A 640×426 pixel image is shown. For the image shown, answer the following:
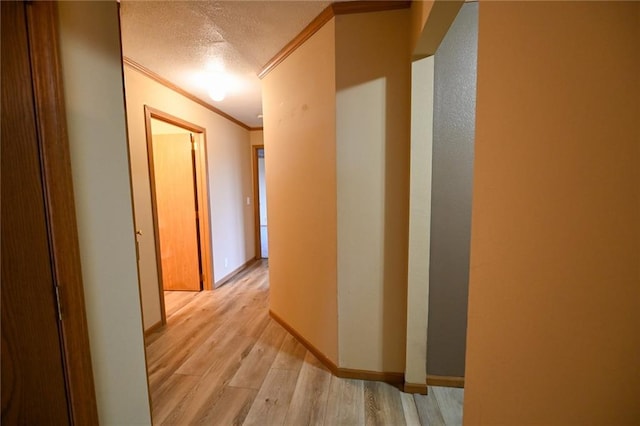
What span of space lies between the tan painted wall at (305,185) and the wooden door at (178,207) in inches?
54.3

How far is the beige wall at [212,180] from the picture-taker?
91.3 inches

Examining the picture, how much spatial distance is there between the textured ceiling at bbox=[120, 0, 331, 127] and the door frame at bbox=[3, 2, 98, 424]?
47.3 inches

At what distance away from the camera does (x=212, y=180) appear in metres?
3.48

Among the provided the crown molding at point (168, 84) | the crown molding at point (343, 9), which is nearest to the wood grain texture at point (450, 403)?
the crown molding at point (343, 9)

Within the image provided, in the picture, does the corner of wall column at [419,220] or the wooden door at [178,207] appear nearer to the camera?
the corner of wall column at [419,220]

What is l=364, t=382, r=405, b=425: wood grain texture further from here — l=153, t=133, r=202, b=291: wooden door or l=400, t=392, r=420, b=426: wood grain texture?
l=153, t=133, r=202, b=291: wooden door

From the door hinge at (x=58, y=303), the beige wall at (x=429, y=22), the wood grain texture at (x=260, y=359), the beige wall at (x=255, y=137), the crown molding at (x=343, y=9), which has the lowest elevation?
the wood grain texture at (x=260, y=359)

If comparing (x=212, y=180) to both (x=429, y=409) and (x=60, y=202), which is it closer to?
(x=60, y=202)

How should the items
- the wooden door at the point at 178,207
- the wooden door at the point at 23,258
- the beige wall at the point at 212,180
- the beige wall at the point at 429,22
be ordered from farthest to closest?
the wooden door at the point at 178,207, the beige wall at the point at 212,180, the beige wall at the point at 429,22, the wooden door at the point at 23,258

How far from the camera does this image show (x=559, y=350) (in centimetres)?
49

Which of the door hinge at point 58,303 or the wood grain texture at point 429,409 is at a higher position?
the door hinge at point 58,303

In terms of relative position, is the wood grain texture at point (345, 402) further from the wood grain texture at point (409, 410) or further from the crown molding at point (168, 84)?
the crown molding at point (168, 84)

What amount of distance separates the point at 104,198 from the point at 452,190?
1.70 metres

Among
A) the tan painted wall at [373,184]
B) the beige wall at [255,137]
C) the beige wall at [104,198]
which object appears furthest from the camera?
the beige wall at [255,137]
